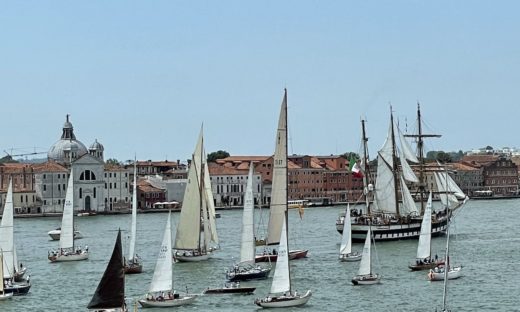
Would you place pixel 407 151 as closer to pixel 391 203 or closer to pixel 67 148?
pixel 391 203

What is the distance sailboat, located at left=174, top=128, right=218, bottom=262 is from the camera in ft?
170

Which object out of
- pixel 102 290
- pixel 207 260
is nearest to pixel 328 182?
pixel 207 260

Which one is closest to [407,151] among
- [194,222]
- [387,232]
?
[387,232]

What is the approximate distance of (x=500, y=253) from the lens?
178 ft

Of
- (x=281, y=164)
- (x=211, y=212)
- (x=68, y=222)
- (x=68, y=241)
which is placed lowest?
(x=68, y=241)

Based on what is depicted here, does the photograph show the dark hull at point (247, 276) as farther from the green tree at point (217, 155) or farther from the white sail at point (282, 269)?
the green tree at point (217, 155)

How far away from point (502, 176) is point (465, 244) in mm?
109226

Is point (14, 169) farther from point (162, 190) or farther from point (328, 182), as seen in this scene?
point (328, 182)

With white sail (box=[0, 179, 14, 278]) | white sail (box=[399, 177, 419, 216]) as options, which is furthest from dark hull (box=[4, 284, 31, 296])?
white sail (box=[399, 177, 419, 216])

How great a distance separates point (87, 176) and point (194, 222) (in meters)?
69.0

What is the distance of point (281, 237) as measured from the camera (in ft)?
112

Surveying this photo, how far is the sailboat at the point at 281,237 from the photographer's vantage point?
34.3m

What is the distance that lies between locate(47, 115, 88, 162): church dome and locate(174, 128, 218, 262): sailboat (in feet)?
248

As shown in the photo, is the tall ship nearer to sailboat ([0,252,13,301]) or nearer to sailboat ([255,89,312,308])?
sailboat ([255,89,312,308])
